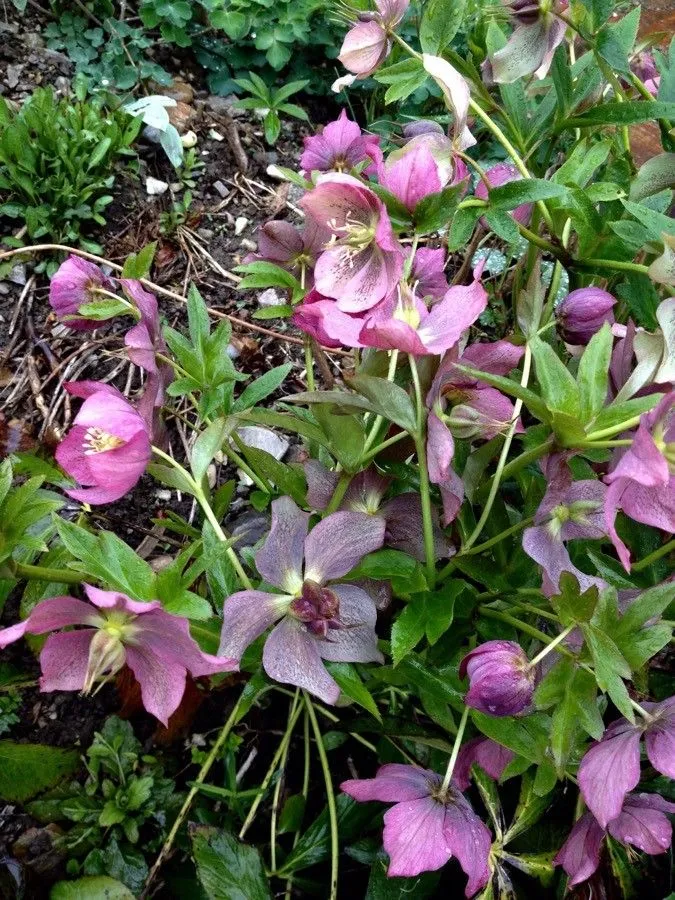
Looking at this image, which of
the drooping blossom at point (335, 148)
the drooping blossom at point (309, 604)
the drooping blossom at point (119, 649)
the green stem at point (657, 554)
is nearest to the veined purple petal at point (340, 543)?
the drooping blossom at point (309, 604)

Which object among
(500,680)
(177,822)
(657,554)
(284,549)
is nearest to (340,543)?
(284,549)

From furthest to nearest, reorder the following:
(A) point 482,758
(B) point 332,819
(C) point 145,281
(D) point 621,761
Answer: (C) point 145,281 < (B) point 332,819 < (A) point 482,758 < (D) point 621,761

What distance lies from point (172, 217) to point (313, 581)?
3.31 ft

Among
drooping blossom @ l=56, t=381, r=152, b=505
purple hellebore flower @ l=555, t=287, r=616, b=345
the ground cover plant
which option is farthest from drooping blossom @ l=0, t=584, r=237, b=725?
purple hellebore flower @ l=555, t=287, r=616, b=345

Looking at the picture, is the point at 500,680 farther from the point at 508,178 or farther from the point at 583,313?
the point at 508,178

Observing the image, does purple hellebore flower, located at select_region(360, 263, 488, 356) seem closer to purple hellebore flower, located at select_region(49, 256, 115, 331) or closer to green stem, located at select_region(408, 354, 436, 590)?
green stem, located at select_region(408, 354, 436, 590)

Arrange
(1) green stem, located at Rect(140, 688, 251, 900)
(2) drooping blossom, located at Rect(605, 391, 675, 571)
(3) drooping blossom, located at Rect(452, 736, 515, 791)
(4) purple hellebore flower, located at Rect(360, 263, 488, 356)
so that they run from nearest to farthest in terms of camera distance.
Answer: (2) drooping blossom, located at Rect(605, 391, 675, 571) < (4) purple hellebore flower, located at Rect(360, 263, 488, 356) < (3) drooping blossom, located at Rect(452, 736, 515, 791) < (1) green stem, located at Rect(140, 688, 251, 900)

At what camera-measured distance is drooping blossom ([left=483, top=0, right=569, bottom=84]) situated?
768 mm

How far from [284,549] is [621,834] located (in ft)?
1.28

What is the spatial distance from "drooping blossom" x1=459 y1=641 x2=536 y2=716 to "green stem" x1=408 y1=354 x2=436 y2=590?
4.7 inches

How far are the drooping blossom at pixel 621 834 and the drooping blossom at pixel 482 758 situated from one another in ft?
0.27

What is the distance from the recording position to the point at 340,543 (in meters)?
0.66

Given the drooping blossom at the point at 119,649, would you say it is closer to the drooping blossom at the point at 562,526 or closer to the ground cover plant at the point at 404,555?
the ground cover plant at the point at 404,555

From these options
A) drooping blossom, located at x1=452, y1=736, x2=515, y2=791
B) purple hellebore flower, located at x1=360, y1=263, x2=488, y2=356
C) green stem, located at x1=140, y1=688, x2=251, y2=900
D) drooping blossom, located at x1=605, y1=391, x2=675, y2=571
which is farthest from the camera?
green stem, located at x1=140, y1=688, x2=251, y2=900
